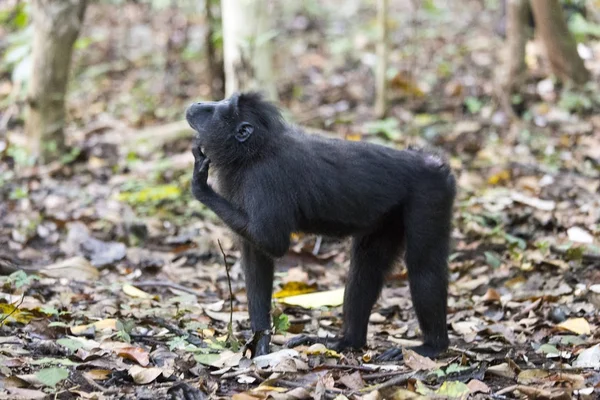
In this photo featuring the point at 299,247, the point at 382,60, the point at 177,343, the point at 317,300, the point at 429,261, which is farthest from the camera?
the point at 382,60

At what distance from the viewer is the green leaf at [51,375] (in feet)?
12.6

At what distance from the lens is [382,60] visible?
11.2 m

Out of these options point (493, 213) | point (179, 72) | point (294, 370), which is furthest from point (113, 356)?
point (179, 72)

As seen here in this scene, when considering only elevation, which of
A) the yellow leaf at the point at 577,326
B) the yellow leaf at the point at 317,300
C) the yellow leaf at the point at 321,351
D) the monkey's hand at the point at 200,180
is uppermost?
the monkey's hand at the point at 200,180

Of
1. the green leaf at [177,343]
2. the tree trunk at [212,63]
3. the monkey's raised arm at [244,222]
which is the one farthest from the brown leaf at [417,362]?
the tree trunk at [212,63]

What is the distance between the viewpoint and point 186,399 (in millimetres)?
4000

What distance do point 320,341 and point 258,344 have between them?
2.22ft

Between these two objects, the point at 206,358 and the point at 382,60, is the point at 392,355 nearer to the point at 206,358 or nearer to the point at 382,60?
the point at 206,358

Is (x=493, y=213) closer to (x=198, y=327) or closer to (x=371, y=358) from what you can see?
(x=371, y=358)

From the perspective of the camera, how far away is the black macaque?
204 inches

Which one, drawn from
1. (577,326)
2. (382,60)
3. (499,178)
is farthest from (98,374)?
(382,60)

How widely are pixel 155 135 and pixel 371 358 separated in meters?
6.86

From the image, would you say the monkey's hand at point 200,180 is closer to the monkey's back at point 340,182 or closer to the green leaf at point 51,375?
the monkey's back at point 340,182

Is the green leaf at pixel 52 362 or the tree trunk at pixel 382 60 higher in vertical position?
the tree trunk at pixel 382 60
